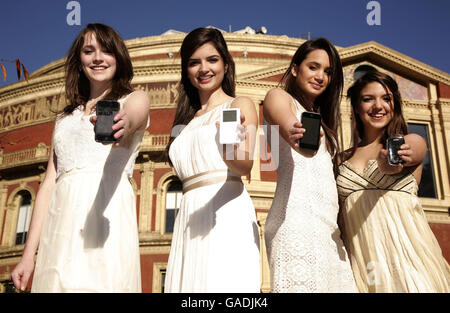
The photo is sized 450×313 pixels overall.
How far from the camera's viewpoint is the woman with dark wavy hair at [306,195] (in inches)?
99.4

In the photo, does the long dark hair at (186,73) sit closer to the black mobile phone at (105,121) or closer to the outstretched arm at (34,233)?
the outstretched arm at (34,233)

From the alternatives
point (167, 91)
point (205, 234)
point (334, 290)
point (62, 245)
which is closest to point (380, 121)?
point (334, 290)

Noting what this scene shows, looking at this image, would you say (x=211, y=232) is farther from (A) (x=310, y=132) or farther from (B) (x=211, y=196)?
(A) (x=310, y=132)

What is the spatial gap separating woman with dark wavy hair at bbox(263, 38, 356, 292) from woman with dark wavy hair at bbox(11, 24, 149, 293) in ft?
2.51

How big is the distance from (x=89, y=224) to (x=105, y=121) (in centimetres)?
60

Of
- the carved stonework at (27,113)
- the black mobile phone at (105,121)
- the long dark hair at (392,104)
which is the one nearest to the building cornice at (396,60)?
the carved stonework at (27,113)

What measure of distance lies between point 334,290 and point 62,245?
146cm

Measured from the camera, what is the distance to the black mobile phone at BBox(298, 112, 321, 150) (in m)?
2.25

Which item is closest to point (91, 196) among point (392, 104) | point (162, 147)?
point (392, 104)

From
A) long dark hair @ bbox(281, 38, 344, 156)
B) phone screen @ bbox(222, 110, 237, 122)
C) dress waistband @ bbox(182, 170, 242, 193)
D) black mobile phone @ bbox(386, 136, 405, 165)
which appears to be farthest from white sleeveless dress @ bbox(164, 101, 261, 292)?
black mobile phone @ bbox(386, 136, 405, 165)

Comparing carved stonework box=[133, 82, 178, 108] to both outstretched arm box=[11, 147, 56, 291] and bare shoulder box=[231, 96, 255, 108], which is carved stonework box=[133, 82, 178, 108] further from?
bare shoulder box=[231, 96, 255, 108]

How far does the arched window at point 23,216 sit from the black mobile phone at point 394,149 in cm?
Answer: 2059

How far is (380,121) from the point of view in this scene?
3262 millimetres

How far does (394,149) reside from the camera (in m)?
2.67
